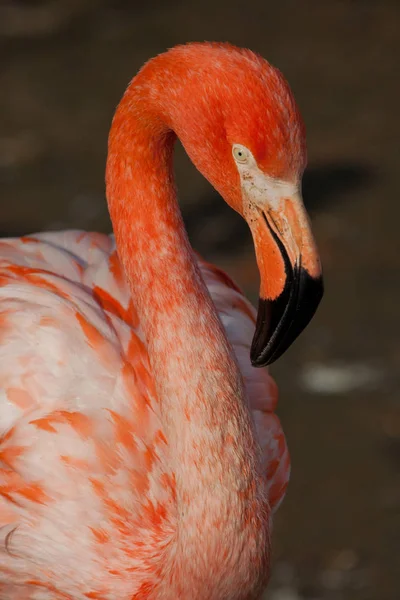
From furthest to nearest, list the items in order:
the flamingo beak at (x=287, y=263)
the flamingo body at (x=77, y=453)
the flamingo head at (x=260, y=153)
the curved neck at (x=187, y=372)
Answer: the flamingo body at (x=77, y=453) → the curved neck at (x=187, y=372) → the flamingo beak at (x=287, y=263) → the flamingo head at (x=260, y=153)

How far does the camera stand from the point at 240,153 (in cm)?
233

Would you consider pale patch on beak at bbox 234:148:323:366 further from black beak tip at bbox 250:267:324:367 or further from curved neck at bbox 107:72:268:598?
curved neck at bbox 107:72:268:598

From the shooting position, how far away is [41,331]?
302 centimetres

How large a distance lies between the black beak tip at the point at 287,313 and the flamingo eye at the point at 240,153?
0.31 m

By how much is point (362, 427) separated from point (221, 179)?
244cm

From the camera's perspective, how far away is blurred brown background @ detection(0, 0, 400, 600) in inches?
165

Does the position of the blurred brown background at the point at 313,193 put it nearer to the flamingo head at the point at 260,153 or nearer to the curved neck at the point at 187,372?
the curved neck at the point at 187,372

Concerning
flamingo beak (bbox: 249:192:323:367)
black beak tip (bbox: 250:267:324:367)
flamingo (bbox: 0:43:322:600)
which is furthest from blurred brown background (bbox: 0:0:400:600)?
flamingo beak (bbox: 249:192:323:367)

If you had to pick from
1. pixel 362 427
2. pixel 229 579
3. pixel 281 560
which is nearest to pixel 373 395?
pixel 362 427

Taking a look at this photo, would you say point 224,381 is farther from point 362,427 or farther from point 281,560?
point 362,427

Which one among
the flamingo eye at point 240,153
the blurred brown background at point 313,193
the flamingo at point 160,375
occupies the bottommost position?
the blurred brown background at point 313,193

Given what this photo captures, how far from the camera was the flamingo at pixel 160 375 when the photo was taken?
7.76 ft

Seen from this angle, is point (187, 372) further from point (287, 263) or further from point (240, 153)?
point (240, 153)

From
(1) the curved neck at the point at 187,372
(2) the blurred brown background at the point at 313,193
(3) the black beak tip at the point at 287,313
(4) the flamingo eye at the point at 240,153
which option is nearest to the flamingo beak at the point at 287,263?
(3) the black beak tip at the point at 287,313
